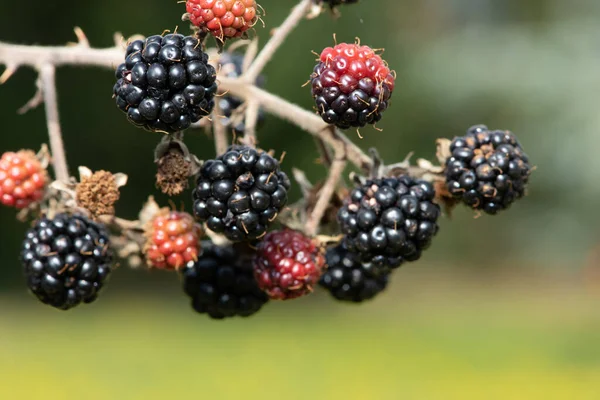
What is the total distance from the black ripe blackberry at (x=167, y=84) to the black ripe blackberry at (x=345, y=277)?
1.15m

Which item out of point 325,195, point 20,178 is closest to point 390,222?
point 325,195

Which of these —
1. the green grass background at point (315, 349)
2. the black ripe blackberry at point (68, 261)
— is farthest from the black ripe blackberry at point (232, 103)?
the green grass background at point (315, 349)

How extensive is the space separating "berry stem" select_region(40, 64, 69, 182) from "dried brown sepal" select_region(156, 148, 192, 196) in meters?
0.42

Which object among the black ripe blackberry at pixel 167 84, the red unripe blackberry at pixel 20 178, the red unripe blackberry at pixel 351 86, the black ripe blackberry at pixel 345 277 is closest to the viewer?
the black ripe blackberry at pixel 167 84

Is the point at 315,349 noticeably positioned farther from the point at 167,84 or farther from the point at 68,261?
the point at 167,84

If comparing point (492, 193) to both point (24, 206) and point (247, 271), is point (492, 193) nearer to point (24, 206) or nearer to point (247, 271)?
point (247, 271)

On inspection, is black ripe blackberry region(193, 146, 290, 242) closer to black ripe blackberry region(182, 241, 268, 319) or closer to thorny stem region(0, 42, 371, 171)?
thorny stem region(0, 42, 371, 171)

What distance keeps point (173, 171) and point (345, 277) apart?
3.38 ft

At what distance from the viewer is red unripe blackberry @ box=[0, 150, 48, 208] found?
3496 mm

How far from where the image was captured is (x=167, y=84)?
295 centimetres

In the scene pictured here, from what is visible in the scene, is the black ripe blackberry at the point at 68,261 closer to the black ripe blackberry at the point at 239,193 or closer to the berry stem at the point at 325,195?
the black ripe blackberry at the point at 239,193

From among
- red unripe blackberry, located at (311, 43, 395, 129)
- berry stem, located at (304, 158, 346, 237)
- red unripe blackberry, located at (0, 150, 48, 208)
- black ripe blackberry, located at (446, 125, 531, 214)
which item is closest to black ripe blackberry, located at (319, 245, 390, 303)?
berry stem, located at (304, 158, 346, 237)

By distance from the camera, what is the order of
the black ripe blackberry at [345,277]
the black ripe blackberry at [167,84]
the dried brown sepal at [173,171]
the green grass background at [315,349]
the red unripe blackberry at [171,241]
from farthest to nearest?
1. the green grass background at [315,349]
2. the black ripe blackberry at [345,277]
3. the red unripe blackberry at [171,241]
4. the dried brown sepal at [173,171]
5. the black ripe blackberry at [167,84]

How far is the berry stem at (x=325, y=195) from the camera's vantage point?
352 cm
